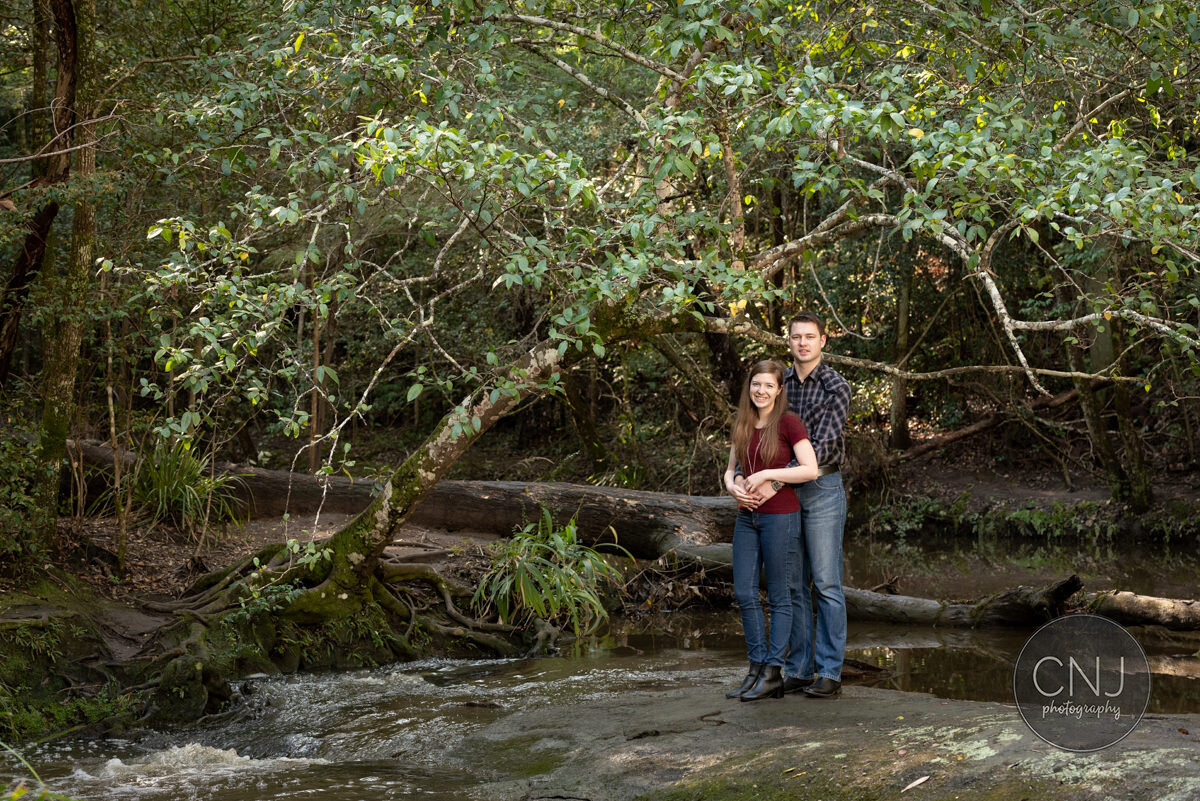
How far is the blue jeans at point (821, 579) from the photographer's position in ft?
16.5

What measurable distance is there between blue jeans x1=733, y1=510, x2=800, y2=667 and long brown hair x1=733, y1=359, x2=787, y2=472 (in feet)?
1.01

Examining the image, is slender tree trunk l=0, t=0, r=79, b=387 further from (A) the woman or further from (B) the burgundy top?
(B) the burgundy top

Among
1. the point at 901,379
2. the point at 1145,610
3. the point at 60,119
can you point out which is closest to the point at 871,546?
the point at 901,379

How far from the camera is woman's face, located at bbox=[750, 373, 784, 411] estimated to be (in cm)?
509

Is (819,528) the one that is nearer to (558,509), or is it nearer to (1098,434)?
(558,509)

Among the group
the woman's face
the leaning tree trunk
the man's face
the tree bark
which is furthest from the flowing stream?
the tree bark

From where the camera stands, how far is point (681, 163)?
502 cm

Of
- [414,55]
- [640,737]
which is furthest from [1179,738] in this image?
[414,55]

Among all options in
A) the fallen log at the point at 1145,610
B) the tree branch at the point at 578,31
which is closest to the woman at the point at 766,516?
the tree branch at the point at 578,31

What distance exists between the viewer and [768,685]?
503 cm

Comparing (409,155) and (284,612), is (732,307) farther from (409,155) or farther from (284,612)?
(284,612)

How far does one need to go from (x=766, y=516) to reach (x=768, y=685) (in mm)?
858

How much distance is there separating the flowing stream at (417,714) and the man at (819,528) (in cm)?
26

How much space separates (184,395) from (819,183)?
838cm
